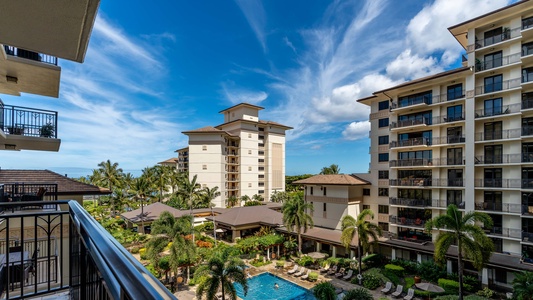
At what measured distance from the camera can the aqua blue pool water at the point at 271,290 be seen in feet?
53.9

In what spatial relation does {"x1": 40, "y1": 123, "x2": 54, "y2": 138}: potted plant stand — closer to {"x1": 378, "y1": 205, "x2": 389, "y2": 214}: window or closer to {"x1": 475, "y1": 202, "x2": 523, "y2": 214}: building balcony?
{"x1": 378, "y1": 205, "x2": 389, "y2": 214}: window

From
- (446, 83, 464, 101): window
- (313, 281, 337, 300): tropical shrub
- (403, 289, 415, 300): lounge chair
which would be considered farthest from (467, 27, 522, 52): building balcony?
(313, 281, 337, 300): tropical shrub

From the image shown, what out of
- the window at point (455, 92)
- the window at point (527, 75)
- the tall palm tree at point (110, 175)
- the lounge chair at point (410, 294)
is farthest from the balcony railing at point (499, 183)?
the tall palm tree at point (110, 175)

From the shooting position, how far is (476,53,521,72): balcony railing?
18.0 meters

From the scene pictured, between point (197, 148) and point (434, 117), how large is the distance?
33.3 meters

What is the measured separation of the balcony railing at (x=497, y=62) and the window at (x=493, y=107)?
243cm

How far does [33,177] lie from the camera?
1226 centimetres

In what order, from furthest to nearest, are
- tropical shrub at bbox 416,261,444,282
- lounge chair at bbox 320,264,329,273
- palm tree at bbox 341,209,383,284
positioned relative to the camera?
lounge chair at bbox 320,264,329,273 < palm tree at bbox 341,209,383,284 < tropical shrub at bbox 416,261,444,282

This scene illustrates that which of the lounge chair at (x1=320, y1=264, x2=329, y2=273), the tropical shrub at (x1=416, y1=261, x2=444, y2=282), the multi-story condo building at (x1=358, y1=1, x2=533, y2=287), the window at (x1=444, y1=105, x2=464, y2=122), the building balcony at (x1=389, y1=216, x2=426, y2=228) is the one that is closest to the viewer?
the multi-story condo building at (x1=358, y1=1, x2=533, y2=287)

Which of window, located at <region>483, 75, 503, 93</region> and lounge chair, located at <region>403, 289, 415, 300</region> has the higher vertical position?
window, located at <region>483, 75, 503, 93</region>

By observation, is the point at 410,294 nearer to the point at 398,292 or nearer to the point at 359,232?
the point at 398,292

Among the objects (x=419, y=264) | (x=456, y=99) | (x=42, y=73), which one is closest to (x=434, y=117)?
(x=456, y=99)

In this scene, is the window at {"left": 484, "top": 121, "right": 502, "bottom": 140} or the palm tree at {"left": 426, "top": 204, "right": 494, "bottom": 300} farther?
the window at {"left": 484, "top": 121, "right": 502, "bottom": 140}

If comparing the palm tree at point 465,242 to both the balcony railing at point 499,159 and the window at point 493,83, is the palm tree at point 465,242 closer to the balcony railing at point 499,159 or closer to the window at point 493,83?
the balcony railing at point 499,159
